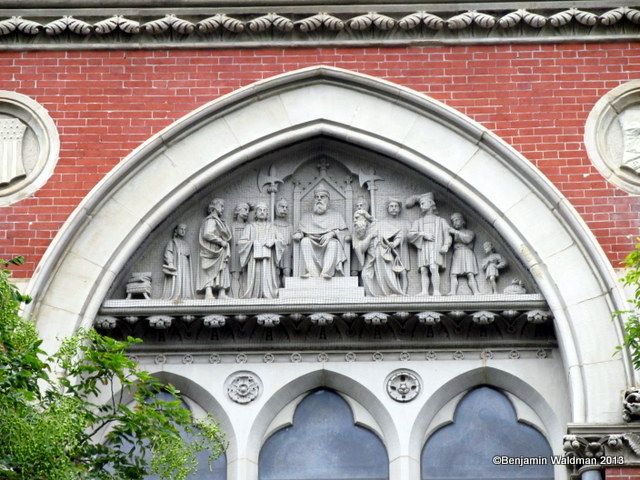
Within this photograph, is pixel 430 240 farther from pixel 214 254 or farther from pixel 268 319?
pixel 214 254

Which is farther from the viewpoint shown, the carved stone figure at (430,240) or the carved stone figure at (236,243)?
the carved stone figure at (236,243)

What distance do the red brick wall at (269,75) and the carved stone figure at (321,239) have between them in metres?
1.50

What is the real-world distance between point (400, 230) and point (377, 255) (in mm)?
410

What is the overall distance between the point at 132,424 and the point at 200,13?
580cm

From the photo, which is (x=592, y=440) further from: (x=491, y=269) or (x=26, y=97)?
(x=26, y=97)

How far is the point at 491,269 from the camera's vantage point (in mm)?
18844

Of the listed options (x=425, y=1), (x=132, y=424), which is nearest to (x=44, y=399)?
(x=132, y=424)

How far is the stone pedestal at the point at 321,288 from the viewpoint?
1861 centimetres

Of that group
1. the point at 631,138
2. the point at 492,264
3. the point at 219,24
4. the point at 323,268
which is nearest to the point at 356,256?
the point at 323,268

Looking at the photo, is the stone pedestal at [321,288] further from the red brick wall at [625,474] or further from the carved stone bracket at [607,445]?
the red brick wall at [625,474]

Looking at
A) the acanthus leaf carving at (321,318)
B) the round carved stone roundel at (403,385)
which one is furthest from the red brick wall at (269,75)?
the acanthus leaf carving at (321,318)

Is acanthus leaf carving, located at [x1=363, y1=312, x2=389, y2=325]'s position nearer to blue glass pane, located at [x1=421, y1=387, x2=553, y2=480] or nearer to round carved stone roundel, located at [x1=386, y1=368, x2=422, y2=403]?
round carved stone roundel, located at [x1=386, y1=368, x2=422, y2=403]

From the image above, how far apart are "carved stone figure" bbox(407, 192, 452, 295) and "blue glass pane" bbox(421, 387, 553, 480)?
4.05 feet

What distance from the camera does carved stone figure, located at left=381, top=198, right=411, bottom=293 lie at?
A: 1888 centimetres
